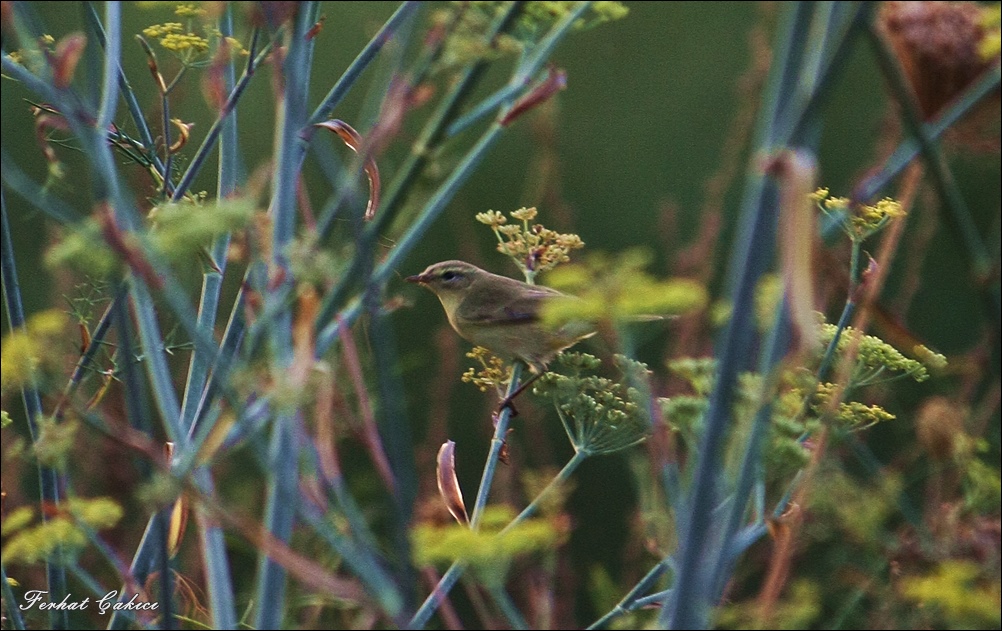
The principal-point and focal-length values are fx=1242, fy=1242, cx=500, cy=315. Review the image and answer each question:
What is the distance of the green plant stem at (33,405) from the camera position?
4.32 feet

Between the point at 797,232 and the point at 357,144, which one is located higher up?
the point at 797,232

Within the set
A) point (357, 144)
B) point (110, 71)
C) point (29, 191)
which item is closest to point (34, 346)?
point (29, 191)

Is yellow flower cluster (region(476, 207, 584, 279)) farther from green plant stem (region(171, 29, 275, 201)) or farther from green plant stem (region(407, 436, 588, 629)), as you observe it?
green plant stem (region(171, 29, 275, 201))

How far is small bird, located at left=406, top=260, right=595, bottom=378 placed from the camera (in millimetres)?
2578

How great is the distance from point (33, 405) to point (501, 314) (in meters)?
1.49

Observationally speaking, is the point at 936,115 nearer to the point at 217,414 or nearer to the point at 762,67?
the point at 217,414

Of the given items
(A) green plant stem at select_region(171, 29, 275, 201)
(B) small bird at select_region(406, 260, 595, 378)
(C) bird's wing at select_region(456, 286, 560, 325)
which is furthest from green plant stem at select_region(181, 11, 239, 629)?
(C) bird's wing at select_region(456, 286, 560, 325)

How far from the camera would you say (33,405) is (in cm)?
137

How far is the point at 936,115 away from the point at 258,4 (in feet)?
1.88

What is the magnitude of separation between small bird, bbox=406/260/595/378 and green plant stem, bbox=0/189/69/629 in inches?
44.9

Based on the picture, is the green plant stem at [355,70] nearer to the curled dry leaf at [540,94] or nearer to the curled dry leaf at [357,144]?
the curled dry leaf at [357,144]

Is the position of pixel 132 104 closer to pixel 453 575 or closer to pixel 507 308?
pixel 453 575

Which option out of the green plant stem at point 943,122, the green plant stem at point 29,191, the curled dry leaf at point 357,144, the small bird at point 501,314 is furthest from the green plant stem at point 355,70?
the small bird at point 501,314

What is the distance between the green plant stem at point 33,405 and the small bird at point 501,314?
114 cm
